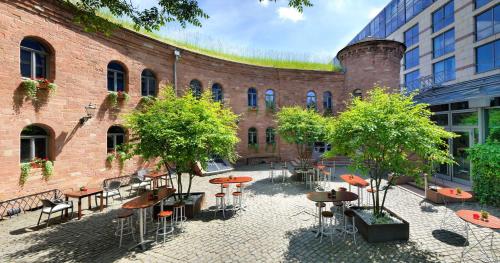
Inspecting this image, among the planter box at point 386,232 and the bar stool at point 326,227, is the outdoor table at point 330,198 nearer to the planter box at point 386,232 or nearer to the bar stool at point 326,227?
the bar stool at point 326,227

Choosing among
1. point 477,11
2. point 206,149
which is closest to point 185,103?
point 206,149

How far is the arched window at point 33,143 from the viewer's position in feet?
31.1

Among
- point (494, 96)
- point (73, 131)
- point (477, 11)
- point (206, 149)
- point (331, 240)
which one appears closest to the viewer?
point (331, 240)

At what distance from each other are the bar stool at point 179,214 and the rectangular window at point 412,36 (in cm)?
3604

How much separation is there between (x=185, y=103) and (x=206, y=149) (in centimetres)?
176

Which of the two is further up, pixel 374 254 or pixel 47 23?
pixel 47 23

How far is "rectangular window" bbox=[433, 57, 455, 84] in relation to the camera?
2547 cm

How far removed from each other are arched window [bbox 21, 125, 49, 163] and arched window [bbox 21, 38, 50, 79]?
215cm

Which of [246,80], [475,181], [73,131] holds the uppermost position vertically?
[246,80]

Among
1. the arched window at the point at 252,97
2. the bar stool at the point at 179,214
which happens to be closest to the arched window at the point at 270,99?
the arched window at the point at 252,97

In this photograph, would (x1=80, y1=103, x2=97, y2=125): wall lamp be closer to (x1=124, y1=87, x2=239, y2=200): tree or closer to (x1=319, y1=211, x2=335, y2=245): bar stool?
(x1=124, y1=87, x2=239, y2=200): tree

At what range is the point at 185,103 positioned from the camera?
329 inches

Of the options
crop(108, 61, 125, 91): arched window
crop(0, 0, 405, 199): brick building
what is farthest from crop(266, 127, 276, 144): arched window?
crop(108, 61, 125, 91): arched window

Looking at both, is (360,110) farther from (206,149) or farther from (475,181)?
(475,181)
